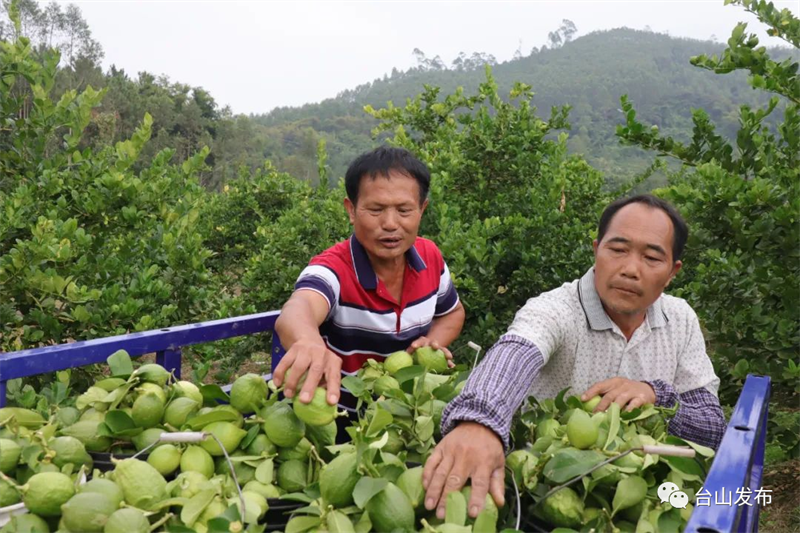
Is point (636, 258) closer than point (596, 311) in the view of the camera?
Yes

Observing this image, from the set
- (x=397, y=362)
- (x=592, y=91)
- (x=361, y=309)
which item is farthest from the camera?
(x=592, y=91)

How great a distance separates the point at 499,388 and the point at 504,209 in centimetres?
339

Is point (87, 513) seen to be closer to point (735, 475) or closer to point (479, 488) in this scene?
point (479, 488)

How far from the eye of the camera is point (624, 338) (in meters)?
1.96

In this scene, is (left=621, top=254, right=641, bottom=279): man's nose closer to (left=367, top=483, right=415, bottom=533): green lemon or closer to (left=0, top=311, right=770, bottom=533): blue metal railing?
(left=0, top=311, right=770, bottom=533): blue metal railing

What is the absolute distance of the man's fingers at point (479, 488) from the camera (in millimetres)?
1095

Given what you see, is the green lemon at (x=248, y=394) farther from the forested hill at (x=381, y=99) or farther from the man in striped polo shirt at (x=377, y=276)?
the forested hill at (x=381, y=99)

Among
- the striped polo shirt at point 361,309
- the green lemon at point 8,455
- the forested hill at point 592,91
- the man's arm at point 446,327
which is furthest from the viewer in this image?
the forested hill at point 592,91

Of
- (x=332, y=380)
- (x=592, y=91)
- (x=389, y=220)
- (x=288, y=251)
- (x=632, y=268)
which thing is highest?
(x=592, y=91)

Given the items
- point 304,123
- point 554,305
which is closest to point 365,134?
point 304,123

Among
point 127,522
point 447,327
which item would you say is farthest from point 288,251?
point 127,522

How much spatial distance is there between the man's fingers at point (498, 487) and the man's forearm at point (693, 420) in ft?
2.27

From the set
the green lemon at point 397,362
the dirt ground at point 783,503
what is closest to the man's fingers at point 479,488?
the green lemon at point 397,362

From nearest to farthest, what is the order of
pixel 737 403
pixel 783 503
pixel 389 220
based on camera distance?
pixel 737 403, pixel 389 220, pixel 783 503
